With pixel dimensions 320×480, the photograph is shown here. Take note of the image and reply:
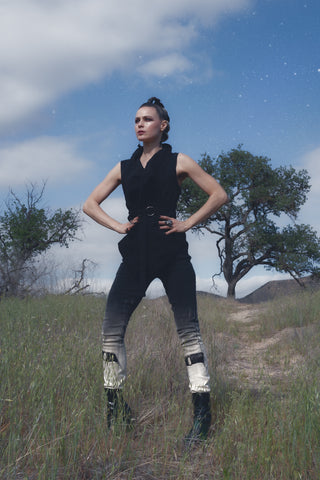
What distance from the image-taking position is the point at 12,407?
323 cm

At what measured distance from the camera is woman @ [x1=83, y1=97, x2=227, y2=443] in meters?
3.41

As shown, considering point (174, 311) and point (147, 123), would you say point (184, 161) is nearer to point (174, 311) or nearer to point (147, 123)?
point (147, 123)

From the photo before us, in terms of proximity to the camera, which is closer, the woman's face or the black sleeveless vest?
the black sleeveless vest

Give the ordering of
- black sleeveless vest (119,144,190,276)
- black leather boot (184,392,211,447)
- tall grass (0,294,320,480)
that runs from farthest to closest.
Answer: black sleeveless vest (119,144,190,276)
black leather boot (184,392,211,447)
tall grass (0,294,320,480)

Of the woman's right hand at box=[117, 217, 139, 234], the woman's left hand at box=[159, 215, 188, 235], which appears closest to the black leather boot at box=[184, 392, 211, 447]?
the woman's left hand at box=[159, 215, 188, 235]

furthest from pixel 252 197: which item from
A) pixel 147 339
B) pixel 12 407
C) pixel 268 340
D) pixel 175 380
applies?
pixel 12 407

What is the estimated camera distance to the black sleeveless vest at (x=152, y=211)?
343 centimetres

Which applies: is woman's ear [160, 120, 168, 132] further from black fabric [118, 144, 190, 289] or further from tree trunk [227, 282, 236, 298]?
tree trunk [227, 282, 236, 298]

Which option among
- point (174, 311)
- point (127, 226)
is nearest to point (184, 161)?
point (127, 226)

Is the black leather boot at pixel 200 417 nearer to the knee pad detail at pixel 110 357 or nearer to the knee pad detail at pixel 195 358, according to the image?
the knee pad detail at pixel 195 358

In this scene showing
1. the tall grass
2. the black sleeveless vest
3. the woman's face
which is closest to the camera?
the tall grass

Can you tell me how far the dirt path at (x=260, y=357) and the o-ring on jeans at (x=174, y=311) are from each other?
1859 mm

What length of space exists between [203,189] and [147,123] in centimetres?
74

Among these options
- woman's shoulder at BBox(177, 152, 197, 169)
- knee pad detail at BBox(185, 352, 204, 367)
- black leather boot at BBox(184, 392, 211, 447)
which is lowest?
black leather boot at BBox(184, 392, 211, 447)
